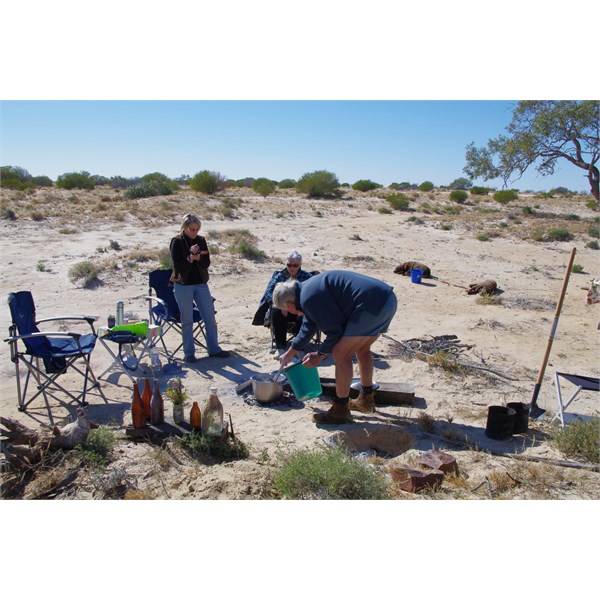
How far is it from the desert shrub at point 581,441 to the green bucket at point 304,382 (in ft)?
6.38

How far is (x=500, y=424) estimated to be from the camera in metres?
4.53

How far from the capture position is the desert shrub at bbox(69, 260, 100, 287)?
9688 mm

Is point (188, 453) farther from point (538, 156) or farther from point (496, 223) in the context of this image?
point (496, 223)

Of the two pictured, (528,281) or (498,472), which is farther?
(528,281)

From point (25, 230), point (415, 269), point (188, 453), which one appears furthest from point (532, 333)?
point (25, 230)

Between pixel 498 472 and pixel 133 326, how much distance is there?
373 cm

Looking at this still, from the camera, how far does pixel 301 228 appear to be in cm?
1752

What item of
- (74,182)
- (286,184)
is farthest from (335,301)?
(286,184)

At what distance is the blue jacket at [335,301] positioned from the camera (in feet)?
14.0

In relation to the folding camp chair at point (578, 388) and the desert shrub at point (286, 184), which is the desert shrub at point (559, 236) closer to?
the folding camp chair at point (578, 388)

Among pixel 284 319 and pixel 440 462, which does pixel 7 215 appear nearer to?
pixel 284 319

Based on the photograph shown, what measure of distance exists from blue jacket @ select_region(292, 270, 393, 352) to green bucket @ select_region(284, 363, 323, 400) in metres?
0.46

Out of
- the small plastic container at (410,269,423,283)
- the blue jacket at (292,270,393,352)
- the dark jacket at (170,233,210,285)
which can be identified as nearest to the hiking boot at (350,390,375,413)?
the blue jacket at (292,270,393,352)

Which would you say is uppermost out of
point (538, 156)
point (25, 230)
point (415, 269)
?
point (538, 156)
